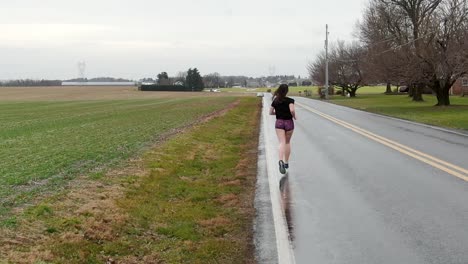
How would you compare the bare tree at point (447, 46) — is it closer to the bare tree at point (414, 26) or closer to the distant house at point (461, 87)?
the bare tree at point (414, 26)

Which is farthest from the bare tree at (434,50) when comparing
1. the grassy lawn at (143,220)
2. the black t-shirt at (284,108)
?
the grassy lawn at (143,220)

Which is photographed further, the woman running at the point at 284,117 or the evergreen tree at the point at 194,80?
the evergreen tree at the point at 194,80

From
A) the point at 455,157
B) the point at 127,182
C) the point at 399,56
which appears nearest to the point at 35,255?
the point at 127,182

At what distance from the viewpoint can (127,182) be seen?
9016 millimetres

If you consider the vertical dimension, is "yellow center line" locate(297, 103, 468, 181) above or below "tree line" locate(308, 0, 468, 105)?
below

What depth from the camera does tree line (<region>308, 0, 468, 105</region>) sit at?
33.6 m

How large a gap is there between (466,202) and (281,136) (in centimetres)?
406

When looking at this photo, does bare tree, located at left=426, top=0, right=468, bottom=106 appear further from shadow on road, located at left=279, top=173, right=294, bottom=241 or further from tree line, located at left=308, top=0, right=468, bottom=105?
shadow on road, located at left=279, top=173, right=294, bottom=241

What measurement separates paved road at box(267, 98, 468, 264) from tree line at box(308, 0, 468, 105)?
2138 cm

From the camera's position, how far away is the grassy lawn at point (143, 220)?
17.5 ft

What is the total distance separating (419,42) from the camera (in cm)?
3694

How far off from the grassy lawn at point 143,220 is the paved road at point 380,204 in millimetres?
795

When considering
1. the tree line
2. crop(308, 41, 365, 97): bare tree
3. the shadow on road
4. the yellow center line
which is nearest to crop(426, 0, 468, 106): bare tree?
the tree line

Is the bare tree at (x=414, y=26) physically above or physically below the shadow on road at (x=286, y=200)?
above
